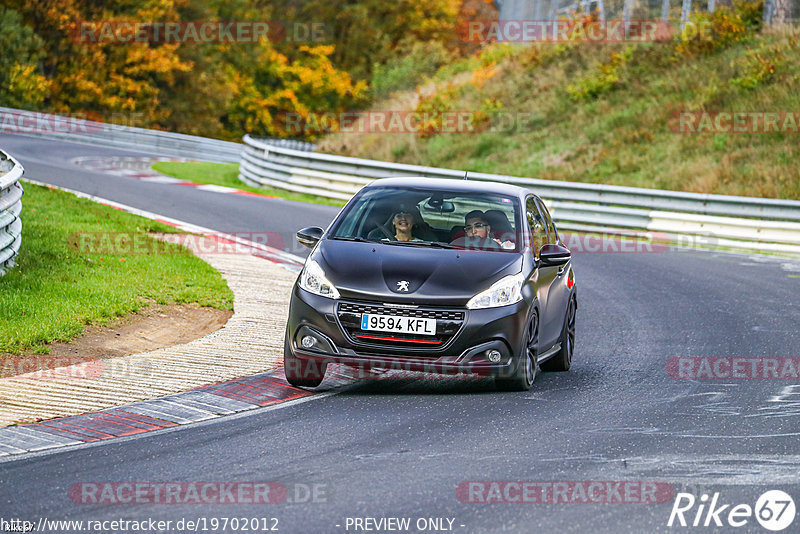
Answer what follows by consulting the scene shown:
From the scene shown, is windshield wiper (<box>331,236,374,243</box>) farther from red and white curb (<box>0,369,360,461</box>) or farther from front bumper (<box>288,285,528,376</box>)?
red and white curb (<box>0,369,360,461</box>)

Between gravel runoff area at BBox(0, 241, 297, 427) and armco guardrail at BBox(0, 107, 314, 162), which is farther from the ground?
gravel runoff area at BBox(0, 241, 297, 427)

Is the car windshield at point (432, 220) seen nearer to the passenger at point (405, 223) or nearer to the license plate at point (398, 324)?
the passenger at point (405, 223)

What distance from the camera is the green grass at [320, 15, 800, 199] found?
89.2 feet

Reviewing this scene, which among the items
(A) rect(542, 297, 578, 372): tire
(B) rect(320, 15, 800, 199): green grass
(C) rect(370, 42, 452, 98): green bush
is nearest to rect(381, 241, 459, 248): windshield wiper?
(A) rect(542, 297, 578, 372): tire

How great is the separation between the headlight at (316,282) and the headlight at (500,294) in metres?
1.06

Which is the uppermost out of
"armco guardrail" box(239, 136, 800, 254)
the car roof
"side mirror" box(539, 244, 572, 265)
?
the car roof

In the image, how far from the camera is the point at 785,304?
1462 centimetres

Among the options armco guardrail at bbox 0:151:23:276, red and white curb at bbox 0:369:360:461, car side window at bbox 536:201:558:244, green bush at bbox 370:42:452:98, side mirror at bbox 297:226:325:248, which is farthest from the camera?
green bush at bbox 370:42:452:98

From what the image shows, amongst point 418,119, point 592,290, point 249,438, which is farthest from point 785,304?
point 418,119

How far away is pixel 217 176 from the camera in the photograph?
3266 cm

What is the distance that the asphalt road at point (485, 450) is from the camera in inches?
232

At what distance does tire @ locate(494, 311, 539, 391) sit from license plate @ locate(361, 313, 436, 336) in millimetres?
761

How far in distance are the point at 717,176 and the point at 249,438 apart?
2095 centimetres

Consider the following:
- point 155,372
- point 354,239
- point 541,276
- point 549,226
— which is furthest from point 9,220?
point 541,276
